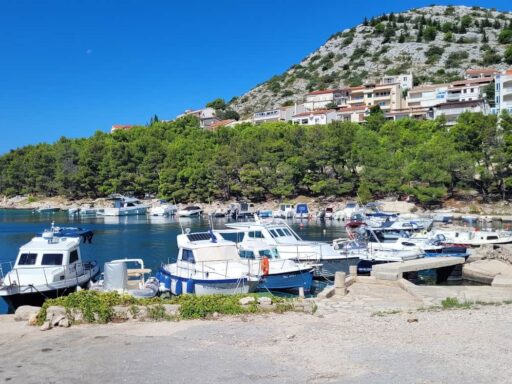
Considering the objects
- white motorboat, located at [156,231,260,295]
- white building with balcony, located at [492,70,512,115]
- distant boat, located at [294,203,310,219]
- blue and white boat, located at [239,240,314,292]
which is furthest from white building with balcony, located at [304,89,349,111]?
white motorboat, located at [156,231,260,295]

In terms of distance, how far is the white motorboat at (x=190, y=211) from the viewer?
254 ft

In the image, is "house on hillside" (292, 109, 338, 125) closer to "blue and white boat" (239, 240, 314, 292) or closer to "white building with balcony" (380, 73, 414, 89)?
"white building with balcony" (380, 73, 414, 89)

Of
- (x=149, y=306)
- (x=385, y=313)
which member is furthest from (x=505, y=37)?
(x=149, y=306)

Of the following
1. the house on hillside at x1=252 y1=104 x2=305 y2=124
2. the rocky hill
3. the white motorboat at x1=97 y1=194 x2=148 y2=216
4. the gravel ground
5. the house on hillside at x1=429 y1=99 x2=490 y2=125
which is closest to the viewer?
the gravel ground

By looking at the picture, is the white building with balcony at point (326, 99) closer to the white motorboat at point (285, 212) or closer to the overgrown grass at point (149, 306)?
the white motorboat at point (285, 212)

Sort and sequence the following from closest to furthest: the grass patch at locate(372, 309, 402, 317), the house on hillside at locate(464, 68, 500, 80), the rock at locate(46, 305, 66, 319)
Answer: the rock at locate(46, 305, 66, 319), the grass patch at locate(372, 309, 402, 317), the house on hillside at locate(464, 68, 500, 80)

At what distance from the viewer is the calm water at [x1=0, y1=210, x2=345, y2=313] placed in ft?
132

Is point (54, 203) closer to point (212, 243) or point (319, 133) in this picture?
point (319, 133)

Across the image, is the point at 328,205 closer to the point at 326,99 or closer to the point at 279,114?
the point at 279,114

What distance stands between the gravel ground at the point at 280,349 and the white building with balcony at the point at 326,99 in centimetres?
11665

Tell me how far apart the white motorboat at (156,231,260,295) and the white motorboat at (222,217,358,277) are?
400 centimetres

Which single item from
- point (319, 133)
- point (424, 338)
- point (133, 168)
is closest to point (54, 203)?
point (133, 168)

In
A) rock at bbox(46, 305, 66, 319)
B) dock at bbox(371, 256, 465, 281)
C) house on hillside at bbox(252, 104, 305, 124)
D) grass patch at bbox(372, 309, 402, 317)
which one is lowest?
dock at bbox(371, 256, 465, 281)

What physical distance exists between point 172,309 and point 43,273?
32.5 ft
